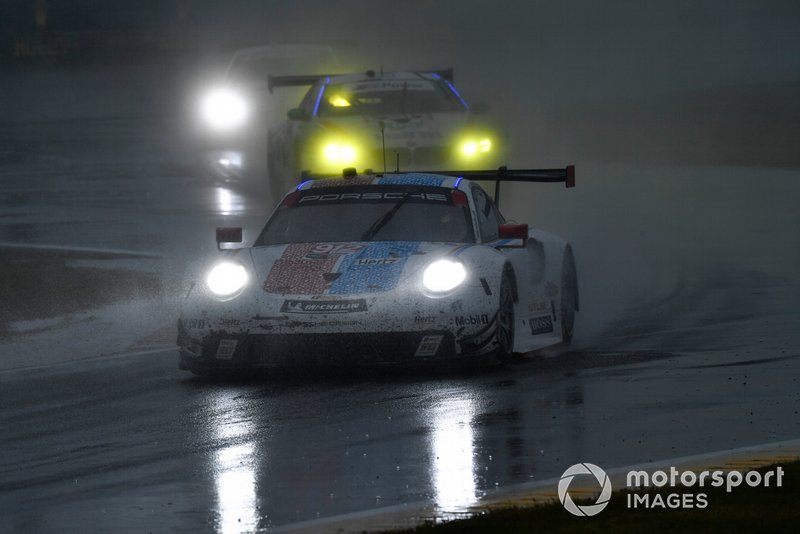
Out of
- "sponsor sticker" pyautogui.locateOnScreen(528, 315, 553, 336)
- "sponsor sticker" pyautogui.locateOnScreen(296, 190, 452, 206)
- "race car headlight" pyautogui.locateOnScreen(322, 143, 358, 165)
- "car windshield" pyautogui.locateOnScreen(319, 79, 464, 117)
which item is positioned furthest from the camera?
"car windshield" pyautogui.locateOnScreen(319, 79, 464, 117)

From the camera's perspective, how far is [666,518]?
5848mm

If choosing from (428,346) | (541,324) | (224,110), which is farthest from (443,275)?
(224,110)

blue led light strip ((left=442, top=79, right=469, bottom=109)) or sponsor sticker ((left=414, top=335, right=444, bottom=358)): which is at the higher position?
blue led light strip ((left=442, top=79, right=469, bottom=109))

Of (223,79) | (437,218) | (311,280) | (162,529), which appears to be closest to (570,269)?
(437,218)

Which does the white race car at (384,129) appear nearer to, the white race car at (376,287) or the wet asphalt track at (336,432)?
the white race car at (376,287)

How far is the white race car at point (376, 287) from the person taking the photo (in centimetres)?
940

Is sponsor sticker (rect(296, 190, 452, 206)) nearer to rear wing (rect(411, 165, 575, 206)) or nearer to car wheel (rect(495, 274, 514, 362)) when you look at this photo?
rear wing (rect(411, 165, 575, 206))

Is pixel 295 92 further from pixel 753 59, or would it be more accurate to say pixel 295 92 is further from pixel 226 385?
pixel 753 59

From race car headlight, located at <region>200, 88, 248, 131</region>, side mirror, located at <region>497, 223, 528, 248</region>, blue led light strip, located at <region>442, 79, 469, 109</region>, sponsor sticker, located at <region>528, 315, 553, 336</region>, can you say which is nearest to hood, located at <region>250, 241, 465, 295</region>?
side mirror, located at <region>497, 223, 528, 248</region>

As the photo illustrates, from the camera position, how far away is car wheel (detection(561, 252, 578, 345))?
10875 millimetres

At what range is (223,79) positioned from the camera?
1011 inches

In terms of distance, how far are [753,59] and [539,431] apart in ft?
133

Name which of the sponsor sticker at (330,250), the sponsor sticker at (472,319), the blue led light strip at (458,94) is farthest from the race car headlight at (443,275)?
the blue led light strip at (458,94)

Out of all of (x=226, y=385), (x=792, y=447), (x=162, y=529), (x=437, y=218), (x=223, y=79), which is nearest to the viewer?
(x=162, y=529)
